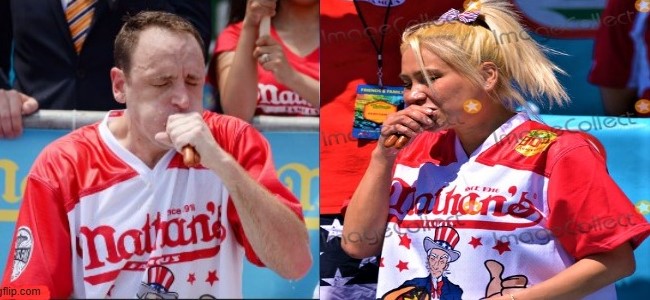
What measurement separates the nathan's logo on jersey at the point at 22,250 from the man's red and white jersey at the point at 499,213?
2.49 feet

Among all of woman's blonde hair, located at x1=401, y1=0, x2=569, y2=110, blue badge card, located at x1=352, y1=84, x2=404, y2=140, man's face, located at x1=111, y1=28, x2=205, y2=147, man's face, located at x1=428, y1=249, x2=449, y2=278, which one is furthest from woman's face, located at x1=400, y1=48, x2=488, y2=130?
man's face, located at x1=111, y1=28, x2=205, y2=147

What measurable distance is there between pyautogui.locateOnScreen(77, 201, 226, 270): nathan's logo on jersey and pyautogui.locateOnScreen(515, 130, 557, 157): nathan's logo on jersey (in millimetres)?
668

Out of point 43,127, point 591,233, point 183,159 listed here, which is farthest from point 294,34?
point 591,233

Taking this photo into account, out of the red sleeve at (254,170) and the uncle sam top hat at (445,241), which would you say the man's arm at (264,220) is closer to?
the red sleeve at (254,170)

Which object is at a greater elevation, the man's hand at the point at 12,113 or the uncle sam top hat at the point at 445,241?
the man's hand at the point at 12,113

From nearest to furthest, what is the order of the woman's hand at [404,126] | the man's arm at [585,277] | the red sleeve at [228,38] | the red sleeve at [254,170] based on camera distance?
the man's arm at [585,277], the woman's hand at [404,126], the red sleeve at [254,170], the red sleeve at [228,38]

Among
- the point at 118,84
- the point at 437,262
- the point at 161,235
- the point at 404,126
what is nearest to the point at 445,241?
the point at 437,262

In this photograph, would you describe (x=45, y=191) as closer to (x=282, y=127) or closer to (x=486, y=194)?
(x=282, y=127)

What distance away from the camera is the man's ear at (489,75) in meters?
2.25

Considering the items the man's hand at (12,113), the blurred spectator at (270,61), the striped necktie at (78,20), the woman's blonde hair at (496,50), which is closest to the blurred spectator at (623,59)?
the woman's blonde hair at (496,50)

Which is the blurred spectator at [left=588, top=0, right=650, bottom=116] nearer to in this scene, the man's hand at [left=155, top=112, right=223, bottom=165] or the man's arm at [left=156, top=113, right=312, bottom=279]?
the man's arm at [left=156, top=113, right=312, bottom=279]

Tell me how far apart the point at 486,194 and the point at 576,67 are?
1.29 feet

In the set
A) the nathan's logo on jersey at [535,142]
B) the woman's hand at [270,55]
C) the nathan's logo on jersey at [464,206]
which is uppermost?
the woman's hand at [270,55]

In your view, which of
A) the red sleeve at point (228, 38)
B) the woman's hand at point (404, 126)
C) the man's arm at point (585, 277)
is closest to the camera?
the man's arm at point (585, 277)
